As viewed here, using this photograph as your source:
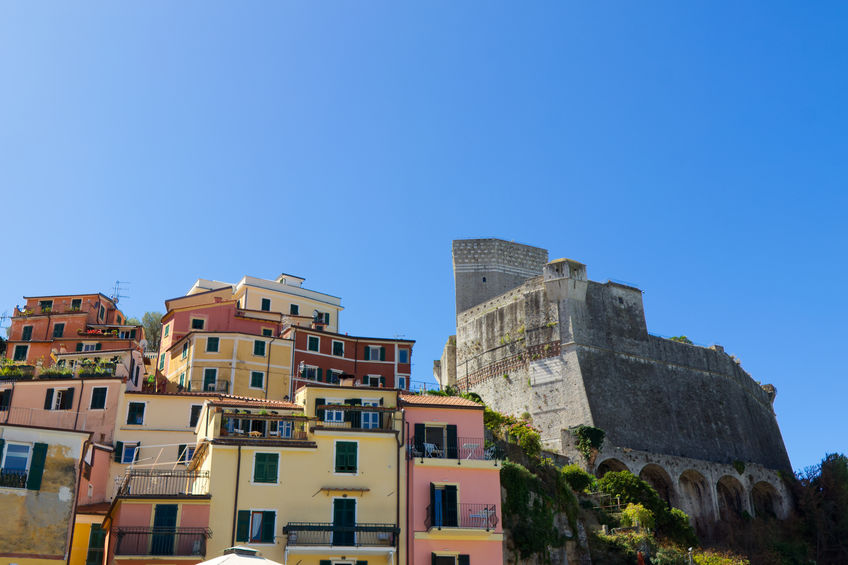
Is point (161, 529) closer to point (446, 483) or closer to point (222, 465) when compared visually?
point (222, 465)

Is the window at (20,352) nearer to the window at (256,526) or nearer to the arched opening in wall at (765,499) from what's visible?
the window at (256,526)

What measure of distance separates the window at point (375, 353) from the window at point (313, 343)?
3.05 meters

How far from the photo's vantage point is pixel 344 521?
31.6m

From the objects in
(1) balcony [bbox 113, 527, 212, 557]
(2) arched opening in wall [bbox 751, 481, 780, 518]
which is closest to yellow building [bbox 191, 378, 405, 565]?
(1) balcony [bbox 113, 527, 212, 557]

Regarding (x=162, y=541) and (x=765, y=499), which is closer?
(x=162, y=541)

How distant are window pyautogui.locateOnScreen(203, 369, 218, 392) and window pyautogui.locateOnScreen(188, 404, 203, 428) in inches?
224

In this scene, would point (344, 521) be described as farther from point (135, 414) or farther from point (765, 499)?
point (765, 499)

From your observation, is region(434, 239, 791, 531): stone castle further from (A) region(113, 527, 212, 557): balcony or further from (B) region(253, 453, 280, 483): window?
(A) region(113, 527, 212, 557): balcony

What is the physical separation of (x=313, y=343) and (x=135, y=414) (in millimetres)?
12773

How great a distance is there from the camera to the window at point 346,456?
107ft

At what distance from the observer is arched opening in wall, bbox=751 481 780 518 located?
62181mm

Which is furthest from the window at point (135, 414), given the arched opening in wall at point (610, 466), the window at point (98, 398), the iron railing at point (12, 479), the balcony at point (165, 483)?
the arched opening in wall at point (610, 466)

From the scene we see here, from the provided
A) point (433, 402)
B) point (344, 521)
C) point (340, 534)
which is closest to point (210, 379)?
point (433, 402)

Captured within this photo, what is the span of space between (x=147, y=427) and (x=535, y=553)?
59.5ft
